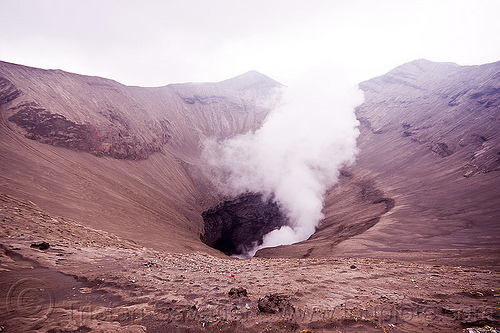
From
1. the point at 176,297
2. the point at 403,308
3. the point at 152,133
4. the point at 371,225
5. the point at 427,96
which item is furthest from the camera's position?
the point at 427,96

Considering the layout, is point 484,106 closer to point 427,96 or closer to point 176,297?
point 427,96

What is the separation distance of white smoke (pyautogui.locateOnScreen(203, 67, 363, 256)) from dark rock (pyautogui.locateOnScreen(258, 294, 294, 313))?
981 inches

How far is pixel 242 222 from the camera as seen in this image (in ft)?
121

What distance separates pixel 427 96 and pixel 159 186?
193 feet

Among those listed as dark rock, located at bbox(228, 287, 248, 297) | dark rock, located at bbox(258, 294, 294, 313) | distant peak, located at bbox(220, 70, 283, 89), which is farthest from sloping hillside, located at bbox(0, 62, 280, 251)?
distant peak, located at bbox(220, 70, 283, 89)

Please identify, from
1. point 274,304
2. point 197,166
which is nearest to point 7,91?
point 197,166

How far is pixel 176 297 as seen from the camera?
4.82 meters

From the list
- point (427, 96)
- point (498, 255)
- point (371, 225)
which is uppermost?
point (427, 96)

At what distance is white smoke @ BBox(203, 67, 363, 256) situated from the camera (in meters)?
32.2

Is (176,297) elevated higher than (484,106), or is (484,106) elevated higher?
(484,106)

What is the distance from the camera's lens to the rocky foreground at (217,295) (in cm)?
369

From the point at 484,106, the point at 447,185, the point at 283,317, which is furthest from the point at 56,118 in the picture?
the point at 484,106

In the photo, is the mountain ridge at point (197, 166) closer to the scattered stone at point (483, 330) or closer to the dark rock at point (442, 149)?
the dark rock at point (442, 149)

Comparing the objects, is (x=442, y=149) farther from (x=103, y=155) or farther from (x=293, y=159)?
(x=103, y=155)
